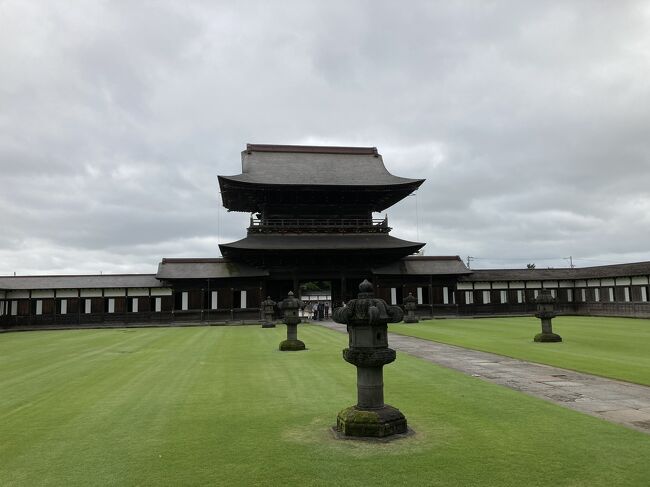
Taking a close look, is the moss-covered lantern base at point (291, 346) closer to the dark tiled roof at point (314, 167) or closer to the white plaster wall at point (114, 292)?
the dark tiled roof at point (314, 167)

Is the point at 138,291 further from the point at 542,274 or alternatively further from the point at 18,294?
the point at 542,274

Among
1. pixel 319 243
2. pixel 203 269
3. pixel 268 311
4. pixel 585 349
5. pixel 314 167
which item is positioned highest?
pixel 314 167

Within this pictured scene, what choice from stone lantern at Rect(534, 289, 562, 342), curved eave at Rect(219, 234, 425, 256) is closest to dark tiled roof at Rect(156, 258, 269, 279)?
curved eave at Rect(219, 234, 425, 256)

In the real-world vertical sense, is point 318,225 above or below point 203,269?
above

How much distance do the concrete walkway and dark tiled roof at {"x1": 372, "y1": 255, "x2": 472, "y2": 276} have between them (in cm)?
2261

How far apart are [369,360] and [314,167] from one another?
36.9 metres

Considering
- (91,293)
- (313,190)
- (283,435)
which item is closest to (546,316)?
(283,435)

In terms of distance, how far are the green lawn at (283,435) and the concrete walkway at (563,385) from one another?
51 centimetres

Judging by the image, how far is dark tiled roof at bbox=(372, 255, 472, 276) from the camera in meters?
38.2

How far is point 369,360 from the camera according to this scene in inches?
272

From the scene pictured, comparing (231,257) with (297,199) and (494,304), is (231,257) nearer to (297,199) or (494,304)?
(297,199)

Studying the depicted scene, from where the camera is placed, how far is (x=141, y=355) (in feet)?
54.0

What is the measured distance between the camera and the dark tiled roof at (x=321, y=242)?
115ft

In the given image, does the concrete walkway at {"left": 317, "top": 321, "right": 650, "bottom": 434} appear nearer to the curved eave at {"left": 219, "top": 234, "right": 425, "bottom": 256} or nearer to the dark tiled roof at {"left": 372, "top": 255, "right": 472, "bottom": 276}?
the curved eave at {"left": 219, "top": 234, "right": 425, "bottom": 256}
